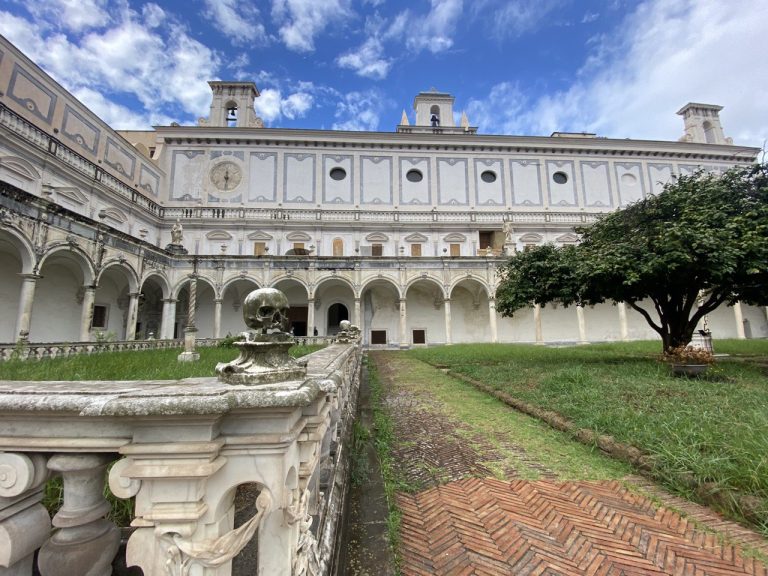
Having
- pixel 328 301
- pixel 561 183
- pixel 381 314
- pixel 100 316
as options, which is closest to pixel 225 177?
pixel 328 301

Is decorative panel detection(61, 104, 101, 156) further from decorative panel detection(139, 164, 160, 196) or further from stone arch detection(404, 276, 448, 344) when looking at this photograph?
stone arch detection(404, 276, 448, 344)

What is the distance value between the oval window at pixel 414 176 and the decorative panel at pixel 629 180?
60.8 feet

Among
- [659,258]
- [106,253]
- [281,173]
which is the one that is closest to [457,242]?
[281,173]

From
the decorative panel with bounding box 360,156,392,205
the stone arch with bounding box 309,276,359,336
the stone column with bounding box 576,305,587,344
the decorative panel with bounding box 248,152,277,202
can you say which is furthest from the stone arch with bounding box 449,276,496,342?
the decorative panel with bounding box 248,152,277,202

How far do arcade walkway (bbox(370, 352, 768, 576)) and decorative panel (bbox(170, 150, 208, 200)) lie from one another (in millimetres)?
31484

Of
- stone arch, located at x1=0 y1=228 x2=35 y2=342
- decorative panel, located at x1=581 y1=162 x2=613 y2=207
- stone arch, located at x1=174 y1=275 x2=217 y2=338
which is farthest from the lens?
decorative panel, located at x1=581 y1=162 x2=613 y2=207

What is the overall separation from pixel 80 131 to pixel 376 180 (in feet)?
67.6

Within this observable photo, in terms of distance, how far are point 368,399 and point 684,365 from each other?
7.71 m

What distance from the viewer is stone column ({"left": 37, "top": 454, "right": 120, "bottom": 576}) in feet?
4.16

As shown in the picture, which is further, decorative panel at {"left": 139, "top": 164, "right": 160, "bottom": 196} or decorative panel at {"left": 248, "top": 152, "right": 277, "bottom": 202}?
decorative panel at {"left": 248, "top": 152, "right": 277, "bottom": 202}

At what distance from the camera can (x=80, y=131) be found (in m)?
22.2

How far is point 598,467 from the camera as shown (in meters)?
4.20

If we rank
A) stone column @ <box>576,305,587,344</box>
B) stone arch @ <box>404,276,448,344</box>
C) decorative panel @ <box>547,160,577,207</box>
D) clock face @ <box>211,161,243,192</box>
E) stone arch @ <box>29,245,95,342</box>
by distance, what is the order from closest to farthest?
stone arch @ <box>29,245,95,342</box>
stone column @ <box>576,305,587,344</box>
stone arch @ <box>404,276,448,344</box>
clock face @ <box>211,161,243,192</box>
decorative panel @ <box>547,160,577,207</box>

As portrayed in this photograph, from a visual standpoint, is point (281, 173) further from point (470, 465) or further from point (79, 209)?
point (470, 465)
